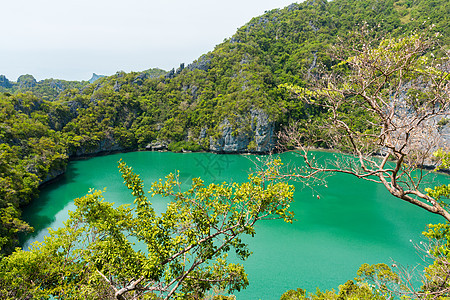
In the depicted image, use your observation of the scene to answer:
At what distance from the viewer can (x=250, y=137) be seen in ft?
137

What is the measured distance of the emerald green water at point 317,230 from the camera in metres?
10.8

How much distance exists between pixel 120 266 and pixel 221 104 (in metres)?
44.6

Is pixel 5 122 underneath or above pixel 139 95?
underneath

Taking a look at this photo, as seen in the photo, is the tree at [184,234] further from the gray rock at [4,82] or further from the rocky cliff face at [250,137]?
the gray rock at [4,82]

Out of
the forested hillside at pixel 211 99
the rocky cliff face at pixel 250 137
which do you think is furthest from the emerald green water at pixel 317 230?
the rocky cliff face at pixel 250 137

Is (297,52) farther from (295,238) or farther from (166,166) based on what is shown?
(295,238)

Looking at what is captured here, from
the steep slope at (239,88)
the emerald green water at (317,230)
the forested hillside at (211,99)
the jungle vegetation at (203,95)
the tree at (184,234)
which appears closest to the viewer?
the tree at (184,234)

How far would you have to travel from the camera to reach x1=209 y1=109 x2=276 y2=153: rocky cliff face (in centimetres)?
4084

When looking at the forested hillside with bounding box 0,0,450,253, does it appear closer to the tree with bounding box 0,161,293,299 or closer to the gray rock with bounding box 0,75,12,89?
the gray rock with bounding box 0,75,12,89

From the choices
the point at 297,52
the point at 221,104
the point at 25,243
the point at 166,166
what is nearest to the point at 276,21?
the point at 297,52

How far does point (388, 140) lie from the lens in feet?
9.05

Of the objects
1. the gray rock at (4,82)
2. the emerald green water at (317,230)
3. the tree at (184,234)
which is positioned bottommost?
the emerald green water at (317,230)

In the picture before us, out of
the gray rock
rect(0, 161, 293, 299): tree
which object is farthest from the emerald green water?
the gray rock

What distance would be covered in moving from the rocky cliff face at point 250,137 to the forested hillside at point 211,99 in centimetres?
19
